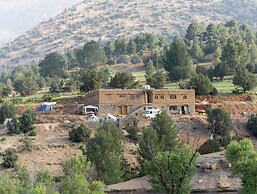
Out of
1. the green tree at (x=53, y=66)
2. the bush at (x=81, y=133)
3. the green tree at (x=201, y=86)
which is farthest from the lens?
the green tree at (x=53, y=66)

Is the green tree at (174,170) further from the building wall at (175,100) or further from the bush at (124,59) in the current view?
the bush at (124,59)

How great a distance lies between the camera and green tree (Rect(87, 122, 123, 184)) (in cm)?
5125

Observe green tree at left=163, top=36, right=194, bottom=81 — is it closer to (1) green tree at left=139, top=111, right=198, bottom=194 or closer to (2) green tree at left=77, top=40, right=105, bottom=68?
(2) green tree at left=77, top=40, right=105, bottom=68

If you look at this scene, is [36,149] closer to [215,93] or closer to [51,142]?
[51,142]

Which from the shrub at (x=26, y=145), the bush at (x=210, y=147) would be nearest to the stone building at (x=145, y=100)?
the bush at (x=210, y=147)

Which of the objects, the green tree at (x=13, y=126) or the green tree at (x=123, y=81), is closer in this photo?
the green tree at (x=13, y=126)

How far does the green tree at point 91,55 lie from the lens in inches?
4313

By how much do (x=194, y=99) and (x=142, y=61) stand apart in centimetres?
4512

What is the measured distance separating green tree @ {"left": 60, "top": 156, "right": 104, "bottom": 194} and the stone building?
80.1 feet

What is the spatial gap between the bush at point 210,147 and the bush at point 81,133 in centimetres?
1052

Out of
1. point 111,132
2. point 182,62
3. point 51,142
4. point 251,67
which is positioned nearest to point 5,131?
point 51,142

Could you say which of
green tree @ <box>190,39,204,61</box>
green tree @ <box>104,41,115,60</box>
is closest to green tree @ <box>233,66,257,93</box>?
green tree @ <box>190,39,204,61</box>

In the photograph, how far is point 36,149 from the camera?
60.0 m

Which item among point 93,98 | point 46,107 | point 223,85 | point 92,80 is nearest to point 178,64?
point 223,85
